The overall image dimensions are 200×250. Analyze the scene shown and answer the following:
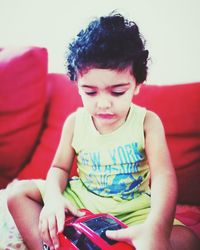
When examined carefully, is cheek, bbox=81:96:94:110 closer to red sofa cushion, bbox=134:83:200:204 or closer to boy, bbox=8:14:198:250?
boy, bbox=8:14:198:250

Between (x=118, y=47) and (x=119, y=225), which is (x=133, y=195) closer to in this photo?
(x=119, y=225)

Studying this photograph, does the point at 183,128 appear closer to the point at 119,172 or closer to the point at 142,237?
the point at 119,172

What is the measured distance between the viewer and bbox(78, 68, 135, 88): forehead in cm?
63

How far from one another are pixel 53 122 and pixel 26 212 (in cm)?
43

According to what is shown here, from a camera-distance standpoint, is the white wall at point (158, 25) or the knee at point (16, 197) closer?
the knee at point (16, 197)

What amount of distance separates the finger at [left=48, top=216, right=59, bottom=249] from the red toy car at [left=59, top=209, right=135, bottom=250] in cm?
1

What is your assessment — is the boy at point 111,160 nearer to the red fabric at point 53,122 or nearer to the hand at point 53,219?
the hand at point 53,219

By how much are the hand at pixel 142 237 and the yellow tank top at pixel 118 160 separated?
0.56 feet

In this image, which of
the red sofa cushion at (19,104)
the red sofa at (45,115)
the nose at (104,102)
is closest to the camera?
the nose at (104,102)

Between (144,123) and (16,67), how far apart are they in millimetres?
515

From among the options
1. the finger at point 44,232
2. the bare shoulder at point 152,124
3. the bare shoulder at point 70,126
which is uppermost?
the bare shoulder at point 152,124

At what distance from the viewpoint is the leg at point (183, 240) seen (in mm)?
619

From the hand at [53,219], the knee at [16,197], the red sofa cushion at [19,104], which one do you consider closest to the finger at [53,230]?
the hand at [53,219]

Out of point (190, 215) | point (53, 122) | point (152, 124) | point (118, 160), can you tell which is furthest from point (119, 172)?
point (53, 122)
